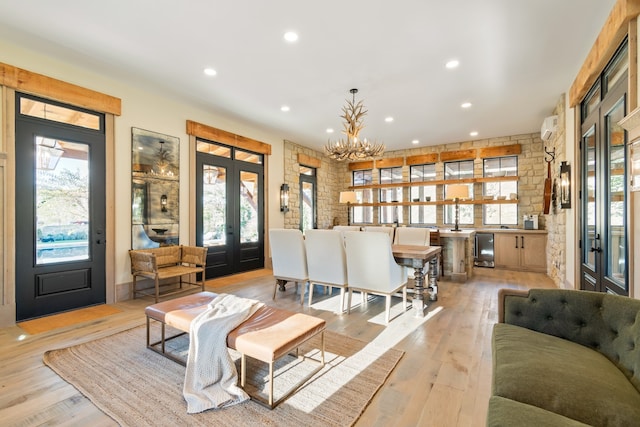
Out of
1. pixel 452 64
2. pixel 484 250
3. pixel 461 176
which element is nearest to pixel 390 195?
pixel 461 176

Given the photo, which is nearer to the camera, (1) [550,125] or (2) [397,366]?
(2) [397,366]

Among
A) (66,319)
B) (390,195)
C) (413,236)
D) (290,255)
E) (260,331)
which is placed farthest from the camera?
(390,195)

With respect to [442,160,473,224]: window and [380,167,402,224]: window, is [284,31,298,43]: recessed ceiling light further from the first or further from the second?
[380,167,402,224]: window

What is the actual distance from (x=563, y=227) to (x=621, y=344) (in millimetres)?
3650

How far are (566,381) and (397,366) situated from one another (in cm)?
122

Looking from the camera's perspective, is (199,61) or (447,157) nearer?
(199,61)

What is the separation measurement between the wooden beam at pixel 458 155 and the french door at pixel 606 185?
3.61 metres

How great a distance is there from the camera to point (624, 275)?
2.48 metres

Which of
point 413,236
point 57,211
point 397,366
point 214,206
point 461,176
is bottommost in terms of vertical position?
point 397,366

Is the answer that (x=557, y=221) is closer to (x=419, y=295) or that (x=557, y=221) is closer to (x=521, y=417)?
(x=419, y=295)

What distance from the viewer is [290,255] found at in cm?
405

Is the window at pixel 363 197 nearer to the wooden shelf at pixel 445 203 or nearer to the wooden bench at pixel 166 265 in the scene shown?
the wooden shelf at pixel 445 203

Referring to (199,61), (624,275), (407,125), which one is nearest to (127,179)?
(199,61)

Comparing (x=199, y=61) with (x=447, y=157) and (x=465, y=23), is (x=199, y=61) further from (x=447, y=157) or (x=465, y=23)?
(x=447, y=157)
